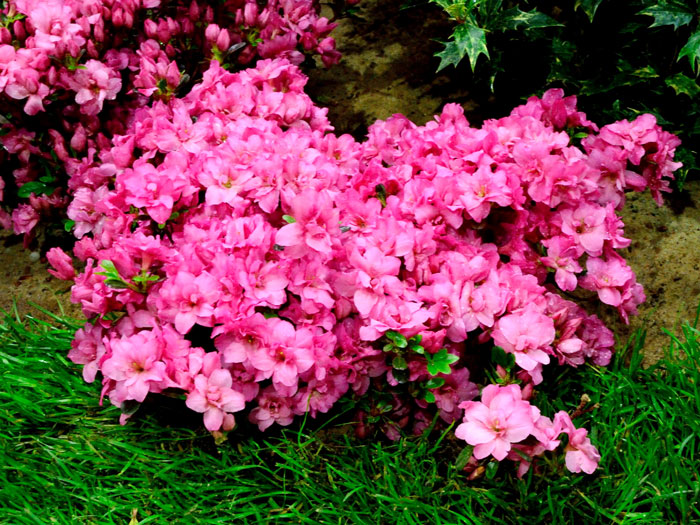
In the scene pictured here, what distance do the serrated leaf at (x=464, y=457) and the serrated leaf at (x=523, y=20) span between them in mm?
1656

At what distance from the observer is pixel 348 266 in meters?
2.13

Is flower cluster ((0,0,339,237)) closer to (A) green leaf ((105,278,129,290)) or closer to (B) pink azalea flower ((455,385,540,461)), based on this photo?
(A) green leaf ((105,278,129,290))

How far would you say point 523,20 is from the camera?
2867 mm

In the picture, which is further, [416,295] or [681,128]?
[681,128]

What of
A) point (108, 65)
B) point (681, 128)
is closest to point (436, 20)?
point (681, 128)

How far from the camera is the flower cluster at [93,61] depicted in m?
2.61

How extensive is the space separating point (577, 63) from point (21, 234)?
2393 millimetres

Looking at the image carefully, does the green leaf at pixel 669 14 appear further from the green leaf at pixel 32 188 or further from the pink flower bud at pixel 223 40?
the green leaf at pixel 32 188

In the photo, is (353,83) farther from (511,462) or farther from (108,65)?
(511,462)

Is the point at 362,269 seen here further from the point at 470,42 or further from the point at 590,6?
the point at 590,6

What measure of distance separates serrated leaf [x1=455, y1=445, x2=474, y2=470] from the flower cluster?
62.4 inches

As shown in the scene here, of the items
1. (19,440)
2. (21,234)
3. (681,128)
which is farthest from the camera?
(21,234)

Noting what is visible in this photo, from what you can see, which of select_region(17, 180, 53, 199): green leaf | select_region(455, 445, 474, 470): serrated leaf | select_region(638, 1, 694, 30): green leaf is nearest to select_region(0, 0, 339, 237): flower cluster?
select_region(17, 180, 53, 199): green leaf

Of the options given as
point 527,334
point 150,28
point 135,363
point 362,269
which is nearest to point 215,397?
point 135,363
